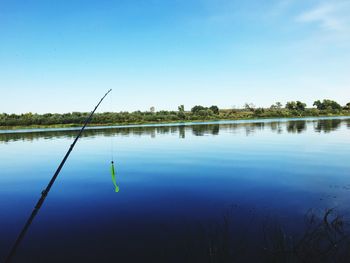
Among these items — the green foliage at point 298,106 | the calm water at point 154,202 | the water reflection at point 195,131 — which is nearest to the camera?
the calm water at point 154,202

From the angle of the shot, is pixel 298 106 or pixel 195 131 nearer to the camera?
pixel 195 131

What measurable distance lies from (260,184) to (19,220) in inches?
484

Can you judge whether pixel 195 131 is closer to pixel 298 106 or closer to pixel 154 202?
Result: pixel 154 202

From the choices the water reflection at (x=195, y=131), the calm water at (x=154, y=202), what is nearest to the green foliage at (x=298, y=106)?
the water reflection at (x=195, y=131)

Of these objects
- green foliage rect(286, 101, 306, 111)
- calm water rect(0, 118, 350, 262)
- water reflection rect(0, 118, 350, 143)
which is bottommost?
calm water rect(0, 118, 350, 262)

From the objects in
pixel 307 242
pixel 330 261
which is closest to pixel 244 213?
pixel 307 242

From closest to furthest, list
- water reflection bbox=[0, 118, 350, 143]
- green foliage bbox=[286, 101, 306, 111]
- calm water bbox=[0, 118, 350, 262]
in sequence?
calm water bbox=[0, 118, 350, 262] < water reflection bbox=[0, 118, 350, 143] < green foliage bbox=[286, 101, 306, 111]

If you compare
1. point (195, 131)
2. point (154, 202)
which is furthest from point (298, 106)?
point (154, 202)

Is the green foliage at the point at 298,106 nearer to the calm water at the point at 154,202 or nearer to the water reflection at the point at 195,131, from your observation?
the water reflection at the point at 195,131

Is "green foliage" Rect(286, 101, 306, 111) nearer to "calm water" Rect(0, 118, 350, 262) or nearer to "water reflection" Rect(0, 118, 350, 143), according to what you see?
"water reflection" Rect(0, 118, 350, 143)

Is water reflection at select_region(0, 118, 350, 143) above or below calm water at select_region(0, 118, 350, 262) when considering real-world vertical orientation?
above

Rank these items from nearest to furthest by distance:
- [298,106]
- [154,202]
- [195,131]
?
1. [154,202]
2. [195,131]
3. [298,106]

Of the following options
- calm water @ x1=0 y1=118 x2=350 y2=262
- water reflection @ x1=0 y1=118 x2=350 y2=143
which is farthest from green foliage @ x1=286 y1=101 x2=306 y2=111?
calm water @ x1=0 y1=118 x2=350 y2=262

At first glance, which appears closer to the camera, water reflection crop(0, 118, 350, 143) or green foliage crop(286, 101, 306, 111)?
water reflection crop(0, 118, 350, 143)
